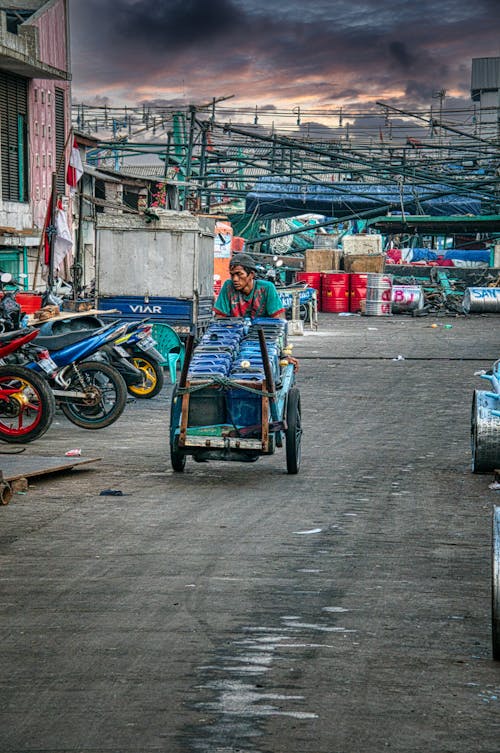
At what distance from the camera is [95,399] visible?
13742 millimetres

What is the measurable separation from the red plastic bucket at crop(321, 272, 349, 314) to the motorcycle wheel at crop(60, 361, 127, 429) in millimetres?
31298

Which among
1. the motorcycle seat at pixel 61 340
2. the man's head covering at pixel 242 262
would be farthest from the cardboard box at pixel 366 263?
the man's head covering at pixel 242 262

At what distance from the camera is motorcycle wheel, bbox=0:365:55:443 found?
40.6ft

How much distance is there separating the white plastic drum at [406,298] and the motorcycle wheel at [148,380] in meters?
27.5

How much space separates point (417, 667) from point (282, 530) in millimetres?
3089

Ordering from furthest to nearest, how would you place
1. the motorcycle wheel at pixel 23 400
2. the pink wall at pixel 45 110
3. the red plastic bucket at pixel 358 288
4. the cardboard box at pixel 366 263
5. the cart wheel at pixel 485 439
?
the cardboard box at pixel 366 263 < the red plastic bucket at pixel 358 288 < the pink wall at pixel 45 110 < the motorcycle wheel at pixel 23 400 < the cart wheel at pixel 485 439

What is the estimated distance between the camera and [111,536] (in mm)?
7832

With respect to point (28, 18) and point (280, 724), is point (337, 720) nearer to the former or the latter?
point (280, 724)

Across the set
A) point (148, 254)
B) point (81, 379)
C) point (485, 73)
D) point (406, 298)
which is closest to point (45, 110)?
point (148, 254)

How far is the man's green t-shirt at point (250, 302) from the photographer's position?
11594 millimetres

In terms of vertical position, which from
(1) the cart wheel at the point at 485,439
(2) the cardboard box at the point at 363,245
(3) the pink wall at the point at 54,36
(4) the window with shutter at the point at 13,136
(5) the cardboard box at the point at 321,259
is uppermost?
(3) the pink wall at the point at 54,36

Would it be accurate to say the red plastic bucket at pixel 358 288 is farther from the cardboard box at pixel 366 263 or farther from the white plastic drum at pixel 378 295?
the cardboard box at pixel 366 263

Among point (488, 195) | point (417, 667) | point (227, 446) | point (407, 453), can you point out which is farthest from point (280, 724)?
point (488, 195)

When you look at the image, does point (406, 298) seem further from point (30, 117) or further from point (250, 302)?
point (250, 302)
